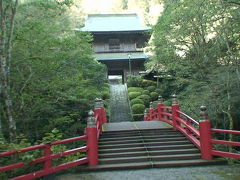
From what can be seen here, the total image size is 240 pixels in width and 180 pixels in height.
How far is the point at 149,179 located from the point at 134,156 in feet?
6.59

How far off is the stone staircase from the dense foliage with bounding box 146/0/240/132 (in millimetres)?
2843

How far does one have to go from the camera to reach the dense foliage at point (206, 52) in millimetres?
10533

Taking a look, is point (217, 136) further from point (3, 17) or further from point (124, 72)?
point (124, 72)

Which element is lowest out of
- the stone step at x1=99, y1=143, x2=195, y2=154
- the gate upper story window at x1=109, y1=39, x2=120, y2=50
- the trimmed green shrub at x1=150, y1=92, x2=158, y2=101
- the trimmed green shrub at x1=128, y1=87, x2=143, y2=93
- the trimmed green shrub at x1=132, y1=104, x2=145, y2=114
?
the stone step at x1=99, y1=143, x2=195, y2=154

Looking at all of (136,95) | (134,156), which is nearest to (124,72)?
(136,95)

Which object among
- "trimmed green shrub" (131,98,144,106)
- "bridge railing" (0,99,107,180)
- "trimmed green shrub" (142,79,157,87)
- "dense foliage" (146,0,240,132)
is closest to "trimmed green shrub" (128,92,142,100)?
"trimmed green shrub" (131,98,144,106)

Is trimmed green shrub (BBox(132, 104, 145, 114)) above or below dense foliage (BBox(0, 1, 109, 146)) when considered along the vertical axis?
below

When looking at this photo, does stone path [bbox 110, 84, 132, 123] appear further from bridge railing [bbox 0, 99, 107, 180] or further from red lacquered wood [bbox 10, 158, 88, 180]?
red lacquered wood [bbox 10, 158, 88, 180]

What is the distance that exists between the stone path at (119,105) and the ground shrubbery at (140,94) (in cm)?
74

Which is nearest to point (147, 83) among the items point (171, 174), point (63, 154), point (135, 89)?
point (135, 89)

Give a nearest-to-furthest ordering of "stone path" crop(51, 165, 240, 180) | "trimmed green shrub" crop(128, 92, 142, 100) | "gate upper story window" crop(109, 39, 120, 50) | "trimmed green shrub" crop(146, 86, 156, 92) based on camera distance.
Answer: "stone path" crop(51, 165, 240, 180) < "trimmed green shrub" crop(128, 92, 142, 100) < "trimmed green shrub" crop(146, 86, 156, 92) < "gate upper story window" crop(109, 39, 120, 50)

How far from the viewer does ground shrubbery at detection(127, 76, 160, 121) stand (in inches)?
904

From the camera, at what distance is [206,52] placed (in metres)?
15.5

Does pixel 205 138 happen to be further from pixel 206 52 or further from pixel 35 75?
pixel 206 52
